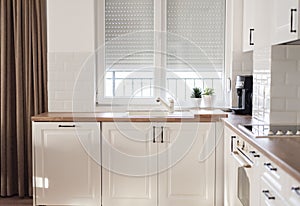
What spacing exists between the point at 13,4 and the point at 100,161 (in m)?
1.75

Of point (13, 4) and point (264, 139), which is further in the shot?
point (13, 4)

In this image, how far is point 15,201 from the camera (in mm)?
4406

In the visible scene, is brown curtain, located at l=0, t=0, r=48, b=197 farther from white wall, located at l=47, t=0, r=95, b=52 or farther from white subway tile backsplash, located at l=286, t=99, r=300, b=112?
white subway tile backsplash, located at l=286, t=99, r=300, b=112

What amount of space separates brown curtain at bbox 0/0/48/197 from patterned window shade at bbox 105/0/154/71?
0.65 m

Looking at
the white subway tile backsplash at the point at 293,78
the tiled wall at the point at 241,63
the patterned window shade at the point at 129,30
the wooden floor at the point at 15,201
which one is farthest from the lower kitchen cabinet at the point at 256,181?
the wooden floor at the point at 15,201

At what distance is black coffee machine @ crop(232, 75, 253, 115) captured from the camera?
3.97 m

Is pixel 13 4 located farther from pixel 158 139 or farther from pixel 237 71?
pixel 237 71

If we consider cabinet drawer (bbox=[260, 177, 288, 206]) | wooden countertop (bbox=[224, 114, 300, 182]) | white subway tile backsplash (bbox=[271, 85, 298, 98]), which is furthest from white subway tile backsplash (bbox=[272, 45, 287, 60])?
cabinet drawer (bbox=[260, 177, 288, 206])

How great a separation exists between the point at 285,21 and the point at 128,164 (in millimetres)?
1867

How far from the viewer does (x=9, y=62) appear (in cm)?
446

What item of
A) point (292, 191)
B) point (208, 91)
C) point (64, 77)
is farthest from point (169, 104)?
point (292, 191)

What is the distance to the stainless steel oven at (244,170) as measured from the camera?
109 inches

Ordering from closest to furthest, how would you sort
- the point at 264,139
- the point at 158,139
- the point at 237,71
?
the point at 264,139 → the point at 158,139 → the point at 237,71

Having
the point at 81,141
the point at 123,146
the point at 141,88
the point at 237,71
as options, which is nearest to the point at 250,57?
the point at 237,71
